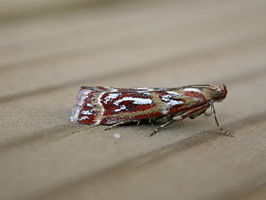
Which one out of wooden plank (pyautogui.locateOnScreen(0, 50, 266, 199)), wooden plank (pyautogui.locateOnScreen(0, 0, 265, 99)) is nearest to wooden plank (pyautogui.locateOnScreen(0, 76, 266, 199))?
wooden plank (pyautogui.locateOnScreen(0, 50, 266, 199))

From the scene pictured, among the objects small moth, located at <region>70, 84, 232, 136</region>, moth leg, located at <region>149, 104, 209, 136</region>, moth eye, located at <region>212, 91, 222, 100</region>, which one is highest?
small moth, located at <region>70, 84, 232, 136</region>

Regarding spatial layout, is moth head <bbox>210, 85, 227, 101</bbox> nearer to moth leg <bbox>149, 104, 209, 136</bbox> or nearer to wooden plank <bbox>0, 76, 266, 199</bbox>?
moth leg <bbox>149, 104, 209, 136</bbox>

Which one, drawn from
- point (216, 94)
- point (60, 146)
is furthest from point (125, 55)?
point (60, 146)

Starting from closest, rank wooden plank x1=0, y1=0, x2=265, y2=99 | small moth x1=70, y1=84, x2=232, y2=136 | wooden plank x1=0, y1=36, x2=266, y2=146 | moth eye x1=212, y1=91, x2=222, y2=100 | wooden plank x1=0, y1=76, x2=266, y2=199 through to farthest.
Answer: wooden plank x1=0, y1=76, x2=266, y2=199 < wooden plank x1=0, y1=36, x2=266, y2=146 < small moth x1=70, y1=84, x2=232, y2=136 < moth eye x1=212, y1=91, x2=222, y2=100 < wooden plank x1=0, y1=0, x2=265, y2=99

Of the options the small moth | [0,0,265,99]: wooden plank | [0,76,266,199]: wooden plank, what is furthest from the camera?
[0,0,265,99]: wooden plank

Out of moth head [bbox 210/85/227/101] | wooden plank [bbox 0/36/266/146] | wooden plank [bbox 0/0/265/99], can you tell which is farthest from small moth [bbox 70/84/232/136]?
wooden plank [bbox 0/0/265/99]

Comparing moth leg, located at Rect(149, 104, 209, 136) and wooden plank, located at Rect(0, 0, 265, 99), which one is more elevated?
wooden plank, located at Rect(0, 0, 265, 99)

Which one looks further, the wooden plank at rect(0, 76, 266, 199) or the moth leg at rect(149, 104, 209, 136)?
the moth leg at rect(149, 104, 209, 136)

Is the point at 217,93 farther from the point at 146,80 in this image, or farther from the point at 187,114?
the point at 146,80
